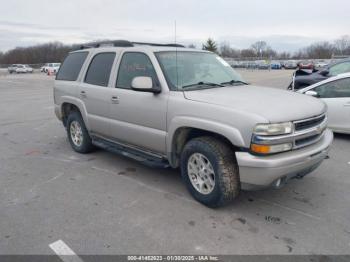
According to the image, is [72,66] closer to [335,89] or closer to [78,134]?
[78,134]

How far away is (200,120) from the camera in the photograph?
3465 millimetres

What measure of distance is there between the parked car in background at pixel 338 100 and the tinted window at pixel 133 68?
12.6 ft

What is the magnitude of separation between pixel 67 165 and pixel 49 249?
2435 millimetres

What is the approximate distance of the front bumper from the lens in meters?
3.10

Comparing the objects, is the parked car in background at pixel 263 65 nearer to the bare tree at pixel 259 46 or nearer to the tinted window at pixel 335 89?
the bare tree at pixel 259 46

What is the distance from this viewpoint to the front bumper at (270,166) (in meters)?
3.10

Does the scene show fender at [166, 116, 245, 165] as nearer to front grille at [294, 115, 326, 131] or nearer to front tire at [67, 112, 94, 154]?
front grille at [294, 115, 326, 131]

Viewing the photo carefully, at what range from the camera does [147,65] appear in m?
4.26

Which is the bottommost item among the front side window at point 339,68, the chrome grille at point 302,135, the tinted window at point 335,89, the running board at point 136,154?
the running board at point 136,154

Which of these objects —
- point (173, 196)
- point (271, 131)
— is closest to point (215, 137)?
point (271, 131)

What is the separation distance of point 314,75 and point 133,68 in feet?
22.5

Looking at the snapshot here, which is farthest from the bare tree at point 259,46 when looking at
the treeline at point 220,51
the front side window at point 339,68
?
the front side window at point 339,68

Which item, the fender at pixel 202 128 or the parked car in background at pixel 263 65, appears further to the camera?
the parked car in background at pixel 263 65

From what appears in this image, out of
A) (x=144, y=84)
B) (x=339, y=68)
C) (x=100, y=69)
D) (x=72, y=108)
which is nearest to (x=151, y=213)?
(x=144, y=84)
